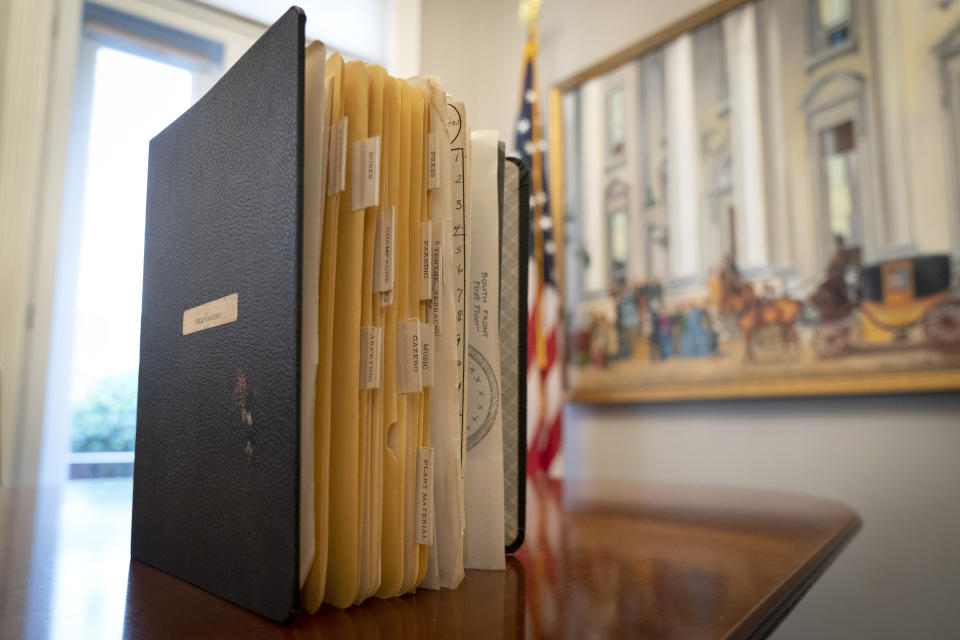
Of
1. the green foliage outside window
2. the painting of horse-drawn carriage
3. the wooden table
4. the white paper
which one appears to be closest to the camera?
the wooden table

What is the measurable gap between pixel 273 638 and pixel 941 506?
189 centimetres

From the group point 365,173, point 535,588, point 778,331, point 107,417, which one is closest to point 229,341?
point 365,173

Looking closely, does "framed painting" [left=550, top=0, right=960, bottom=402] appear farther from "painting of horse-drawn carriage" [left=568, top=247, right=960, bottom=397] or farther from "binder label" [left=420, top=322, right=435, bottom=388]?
"binder label" [left=420, top=322, right=435, bottom=388]

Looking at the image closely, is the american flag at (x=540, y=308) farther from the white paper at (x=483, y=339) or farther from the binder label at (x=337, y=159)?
the binder label at (x=337, y=159)

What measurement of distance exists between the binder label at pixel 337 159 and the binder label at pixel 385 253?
3 cm

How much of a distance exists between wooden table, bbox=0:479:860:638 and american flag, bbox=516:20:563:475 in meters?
1.73

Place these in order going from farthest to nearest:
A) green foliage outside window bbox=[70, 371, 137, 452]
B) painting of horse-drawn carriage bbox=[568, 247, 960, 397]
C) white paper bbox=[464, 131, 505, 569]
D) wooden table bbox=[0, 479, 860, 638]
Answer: green foliage outside window bbox=[70, 371, 137, 452] < painting of horse-drawn carriage bbox=[568, 247, 960, 397] < white paper bbox=[464, 131, 505, 569] < wooden table bbox=[0, 479, 860, 638]

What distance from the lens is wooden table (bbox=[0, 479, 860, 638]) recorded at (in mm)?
372

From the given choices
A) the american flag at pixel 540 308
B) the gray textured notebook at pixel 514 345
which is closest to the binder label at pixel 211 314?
the gray textured notebook at pixel 514 345

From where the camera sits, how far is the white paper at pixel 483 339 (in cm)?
52

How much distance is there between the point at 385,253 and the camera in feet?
1.42

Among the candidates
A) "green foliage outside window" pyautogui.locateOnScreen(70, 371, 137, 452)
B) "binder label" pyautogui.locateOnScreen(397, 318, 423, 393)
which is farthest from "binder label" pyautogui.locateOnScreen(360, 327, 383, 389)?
"green foliage outside window" pyautogui.locateOnScreen(70, 371, 137, 452)

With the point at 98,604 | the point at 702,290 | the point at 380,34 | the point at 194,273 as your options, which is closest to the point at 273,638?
the point at 98,604

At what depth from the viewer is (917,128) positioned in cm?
176
